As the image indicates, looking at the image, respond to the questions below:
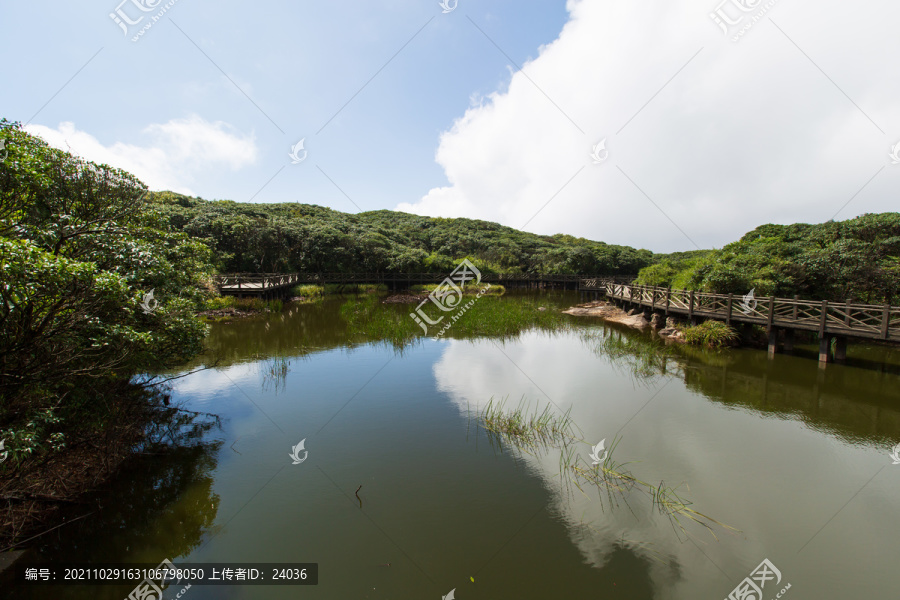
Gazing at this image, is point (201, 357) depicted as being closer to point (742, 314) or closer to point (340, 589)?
point (340, 589)

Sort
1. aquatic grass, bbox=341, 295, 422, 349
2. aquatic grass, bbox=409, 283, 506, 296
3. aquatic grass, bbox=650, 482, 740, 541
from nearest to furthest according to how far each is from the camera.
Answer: aquatic grass, bbox=650, 482, 740, 541 → aquatic grass, bbox=341, 295, 422, 349 → aquatic grass, bbox=409, 283, 506, 296

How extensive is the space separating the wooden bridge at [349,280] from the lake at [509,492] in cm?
1509

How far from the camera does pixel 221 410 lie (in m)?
7.75

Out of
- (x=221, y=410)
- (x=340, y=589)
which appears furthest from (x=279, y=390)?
(x=340, y=589)

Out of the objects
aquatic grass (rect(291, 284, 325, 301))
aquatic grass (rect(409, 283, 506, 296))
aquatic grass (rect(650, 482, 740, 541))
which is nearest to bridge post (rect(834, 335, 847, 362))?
aquatic grass (rect(650, 482, 740, 541))

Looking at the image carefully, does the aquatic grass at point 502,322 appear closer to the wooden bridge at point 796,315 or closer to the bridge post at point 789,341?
the wooden bridge at point 796,315

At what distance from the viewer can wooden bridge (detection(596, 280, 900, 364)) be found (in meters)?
10.1

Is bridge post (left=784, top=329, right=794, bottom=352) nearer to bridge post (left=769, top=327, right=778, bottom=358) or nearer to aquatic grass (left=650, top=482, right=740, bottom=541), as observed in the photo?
bridge post (left=769, top=327, right=778, bottom=358)

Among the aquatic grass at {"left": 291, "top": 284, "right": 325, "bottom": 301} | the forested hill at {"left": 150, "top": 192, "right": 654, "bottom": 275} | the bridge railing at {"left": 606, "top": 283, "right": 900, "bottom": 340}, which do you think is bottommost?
the bridge railing at {"left": 606, "top": 283, "right": 900, "bottom": 340}

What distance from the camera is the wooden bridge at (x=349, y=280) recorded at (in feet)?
76.5

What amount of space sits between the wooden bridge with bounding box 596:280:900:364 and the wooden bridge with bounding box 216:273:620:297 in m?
21.7

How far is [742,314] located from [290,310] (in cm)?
2224

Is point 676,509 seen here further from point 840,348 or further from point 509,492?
point 840,348

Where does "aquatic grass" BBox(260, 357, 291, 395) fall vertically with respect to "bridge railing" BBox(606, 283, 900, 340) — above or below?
below
